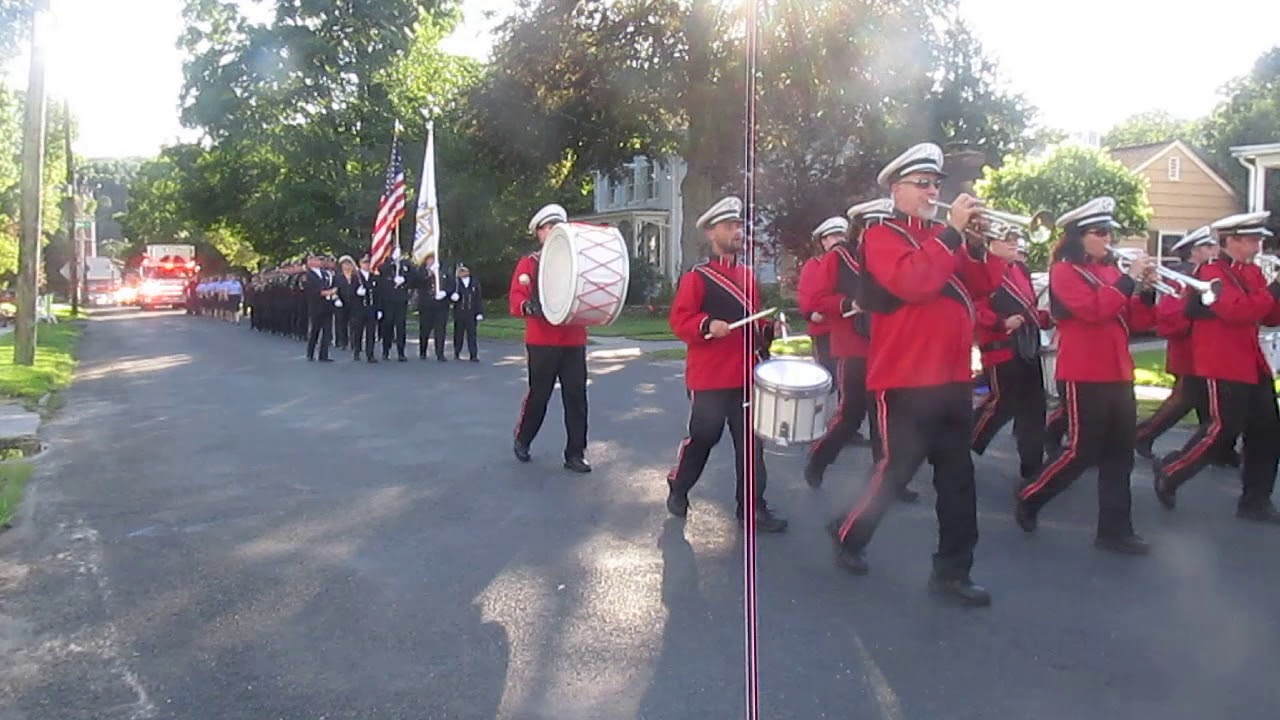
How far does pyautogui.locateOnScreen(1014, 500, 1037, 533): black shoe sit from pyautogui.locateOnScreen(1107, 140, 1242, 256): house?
34.1 m

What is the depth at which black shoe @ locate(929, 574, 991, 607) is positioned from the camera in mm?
5430

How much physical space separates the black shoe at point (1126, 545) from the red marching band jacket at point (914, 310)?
1.60 metres

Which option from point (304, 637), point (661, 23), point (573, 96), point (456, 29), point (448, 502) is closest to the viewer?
point (304, 637)

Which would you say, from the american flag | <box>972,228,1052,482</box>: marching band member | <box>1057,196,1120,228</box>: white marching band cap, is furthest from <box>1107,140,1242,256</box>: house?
<box>1057,196,1120,228</box>: white marching band cap

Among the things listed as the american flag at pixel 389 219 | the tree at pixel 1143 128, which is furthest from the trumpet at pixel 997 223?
the tree at pixel 1143 128

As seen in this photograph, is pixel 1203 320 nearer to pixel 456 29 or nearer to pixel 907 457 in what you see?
pixel 907 457

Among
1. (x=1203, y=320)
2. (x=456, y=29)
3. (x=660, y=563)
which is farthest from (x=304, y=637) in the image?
(x=456, y=29)

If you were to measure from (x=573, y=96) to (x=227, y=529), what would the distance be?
25.9 meters

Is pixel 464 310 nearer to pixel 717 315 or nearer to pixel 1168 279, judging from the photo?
pixel 717 315

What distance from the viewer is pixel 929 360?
17.8ft

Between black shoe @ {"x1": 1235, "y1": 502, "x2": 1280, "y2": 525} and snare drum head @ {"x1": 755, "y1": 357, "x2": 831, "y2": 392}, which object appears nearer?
snare drum head @ {"x1": 755, "y1": 357, "x2": 831, "y2": 392}

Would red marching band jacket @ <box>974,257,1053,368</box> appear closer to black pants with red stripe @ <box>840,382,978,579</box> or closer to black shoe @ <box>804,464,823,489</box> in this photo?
black shoe @ <box>804,464,823,489</box>

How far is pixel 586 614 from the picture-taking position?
539 centimetres

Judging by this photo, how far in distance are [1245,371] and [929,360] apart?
2.78 meters
